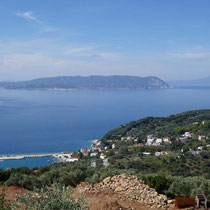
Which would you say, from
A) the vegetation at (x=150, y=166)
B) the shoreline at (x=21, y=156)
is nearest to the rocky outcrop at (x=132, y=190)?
the vegetation at (x=150, y=166)

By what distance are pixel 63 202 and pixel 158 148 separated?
3473cm

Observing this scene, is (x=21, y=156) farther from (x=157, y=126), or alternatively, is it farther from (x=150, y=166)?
(x=157, y=126)

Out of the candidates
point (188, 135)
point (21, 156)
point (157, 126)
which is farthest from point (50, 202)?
point (157, 126)

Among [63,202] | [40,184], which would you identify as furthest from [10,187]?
[63,202]

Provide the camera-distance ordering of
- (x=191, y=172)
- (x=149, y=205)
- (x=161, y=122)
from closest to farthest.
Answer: (x=149, y=205)
(x=191, y=172)
(x=161, y=122)

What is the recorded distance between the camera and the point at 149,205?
793 centimetres

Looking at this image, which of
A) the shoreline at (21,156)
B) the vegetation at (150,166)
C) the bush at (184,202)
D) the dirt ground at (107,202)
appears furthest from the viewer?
the shoreline at (21,156)

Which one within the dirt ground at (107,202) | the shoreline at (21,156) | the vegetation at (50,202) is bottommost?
the shoreline at (21,156)

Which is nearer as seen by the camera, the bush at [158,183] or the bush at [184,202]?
the bush at [184,202]

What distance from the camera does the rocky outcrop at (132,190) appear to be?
318 inches

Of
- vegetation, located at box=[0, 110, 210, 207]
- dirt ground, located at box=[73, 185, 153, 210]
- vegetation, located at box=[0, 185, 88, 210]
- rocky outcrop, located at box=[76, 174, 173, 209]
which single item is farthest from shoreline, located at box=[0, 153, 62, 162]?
vegetation, located at box=[0, 185, 88, 210]

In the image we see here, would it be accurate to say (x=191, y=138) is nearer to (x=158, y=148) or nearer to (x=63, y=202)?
(x=158, y=148)

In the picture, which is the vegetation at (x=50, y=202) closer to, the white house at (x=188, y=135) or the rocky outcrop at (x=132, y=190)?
the rocky outcrop at (x=132, y=190)

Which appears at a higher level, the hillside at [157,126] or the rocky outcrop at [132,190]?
the rocky outcrop at [132,190]
